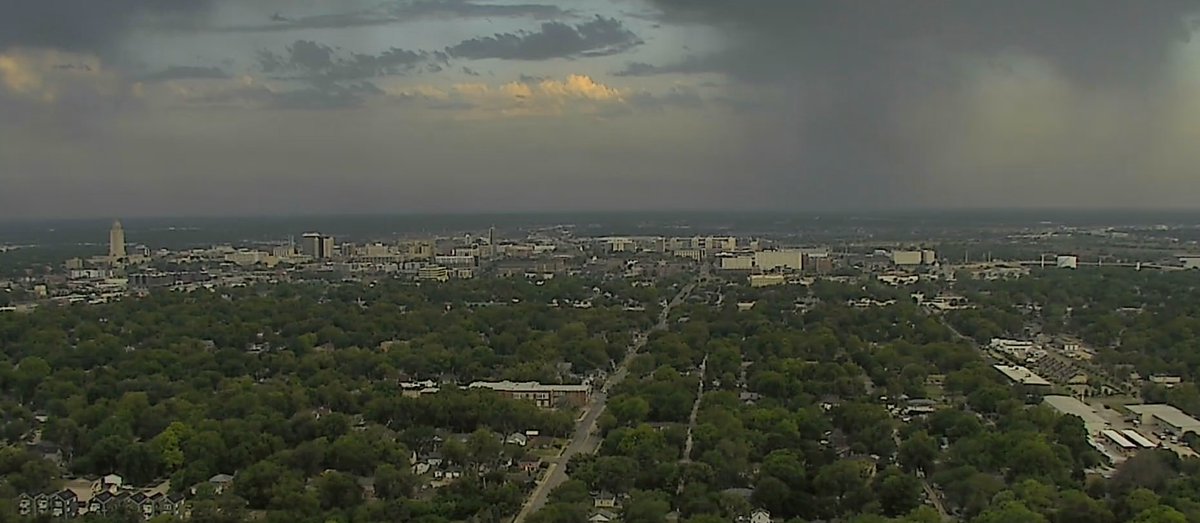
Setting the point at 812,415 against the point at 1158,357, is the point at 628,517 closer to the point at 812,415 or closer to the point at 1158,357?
the point at 812,415

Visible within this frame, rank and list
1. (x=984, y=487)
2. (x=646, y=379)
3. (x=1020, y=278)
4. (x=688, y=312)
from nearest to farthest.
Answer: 1. (x=984, y=487)
2. (x=646, y=379)
3. (x=688, y=312)
4. (x=1020, y=278)

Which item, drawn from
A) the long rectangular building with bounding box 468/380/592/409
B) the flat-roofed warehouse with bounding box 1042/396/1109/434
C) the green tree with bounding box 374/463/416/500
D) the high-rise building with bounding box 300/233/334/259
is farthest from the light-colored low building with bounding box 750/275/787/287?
the green tree with bounding box 374/463/416/500

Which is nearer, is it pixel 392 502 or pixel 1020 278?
pixel 392 502

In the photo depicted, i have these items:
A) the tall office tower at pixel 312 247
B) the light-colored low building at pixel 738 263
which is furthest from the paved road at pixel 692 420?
the tall office tower at pixel 312 247

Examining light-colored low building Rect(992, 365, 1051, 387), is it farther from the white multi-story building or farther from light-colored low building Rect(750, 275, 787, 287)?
the white multi-story building

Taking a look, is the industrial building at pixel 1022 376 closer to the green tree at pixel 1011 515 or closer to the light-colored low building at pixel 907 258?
the green tree at pixel 1011 515

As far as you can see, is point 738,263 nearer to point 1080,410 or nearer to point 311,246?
point 311,246

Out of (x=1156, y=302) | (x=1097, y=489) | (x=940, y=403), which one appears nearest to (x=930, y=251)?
(x=1156, y=302)
